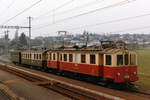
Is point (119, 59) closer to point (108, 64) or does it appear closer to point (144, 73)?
point (108, 64)

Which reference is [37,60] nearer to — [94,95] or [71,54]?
[71,54]

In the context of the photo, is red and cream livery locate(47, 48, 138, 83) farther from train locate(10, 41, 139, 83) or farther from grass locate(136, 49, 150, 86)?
grass locate(136, 49, 150, 86)

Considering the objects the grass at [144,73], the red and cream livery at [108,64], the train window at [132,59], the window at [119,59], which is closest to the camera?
the red and cream livery at [108,64]

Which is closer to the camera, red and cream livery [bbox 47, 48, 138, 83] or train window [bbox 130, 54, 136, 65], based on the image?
red and cream livery [bbox 47, 48, 138, 83]

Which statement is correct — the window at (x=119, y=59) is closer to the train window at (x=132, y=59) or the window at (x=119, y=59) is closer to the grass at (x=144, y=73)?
the train window at (x=132, y=59)

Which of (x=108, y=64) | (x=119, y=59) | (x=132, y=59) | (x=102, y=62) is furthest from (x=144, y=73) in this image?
(x=108, y=64)

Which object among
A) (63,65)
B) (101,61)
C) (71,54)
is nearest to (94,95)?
(101,61)

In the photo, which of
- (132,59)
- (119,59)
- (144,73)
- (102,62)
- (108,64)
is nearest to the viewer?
(119,59)

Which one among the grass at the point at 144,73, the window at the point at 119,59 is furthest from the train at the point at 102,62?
the grass at the point at 144,73

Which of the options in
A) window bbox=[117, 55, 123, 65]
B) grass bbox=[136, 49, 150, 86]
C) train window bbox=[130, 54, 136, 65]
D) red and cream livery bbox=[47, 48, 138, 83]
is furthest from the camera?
grass bbox=[136, 49, 150, 86]

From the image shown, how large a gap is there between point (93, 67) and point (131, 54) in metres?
3.14

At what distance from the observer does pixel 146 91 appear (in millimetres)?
14836

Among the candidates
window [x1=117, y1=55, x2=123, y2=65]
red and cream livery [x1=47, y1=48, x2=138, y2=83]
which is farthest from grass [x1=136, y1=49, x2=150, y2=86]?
window [x1=117, y1=55, x2=123, y2=65]

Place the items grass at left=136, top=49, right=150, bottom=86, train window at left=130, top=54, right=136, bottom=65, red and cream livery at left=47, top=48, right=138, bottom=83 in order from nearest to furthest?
red and cream livery at left=47, top=48, right=138, bottom=83 < train window at left=130, top=54, right=136, bottom=65 < grass at left=136, top=49, right=150, bottom=86
